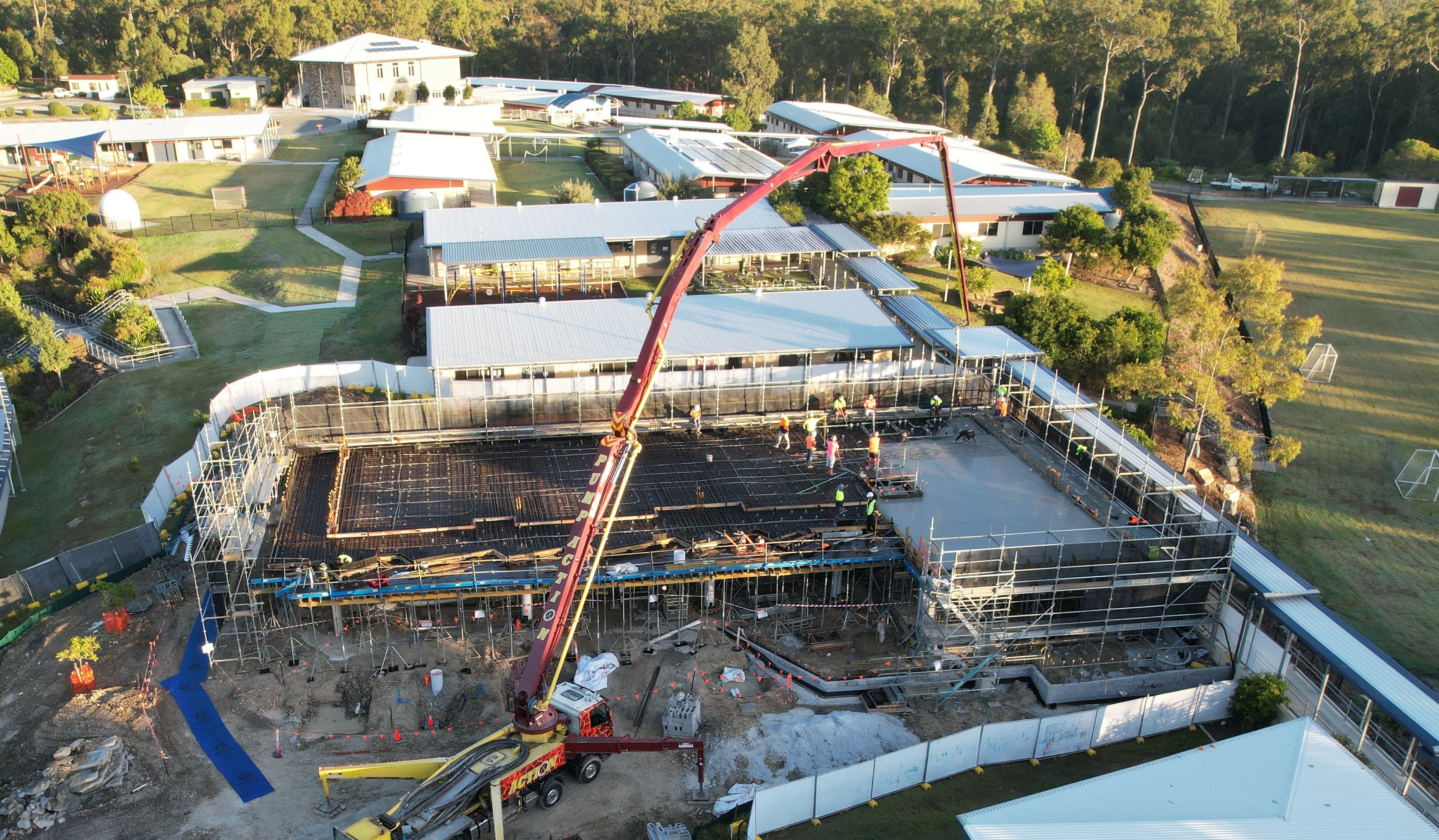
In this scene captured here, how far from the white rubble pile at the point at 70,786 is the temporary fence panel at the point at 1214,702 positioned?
23.7 metres

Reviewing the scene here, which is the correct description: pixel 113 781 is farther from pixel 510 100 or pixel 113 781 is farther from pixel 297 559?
pixel 510 100

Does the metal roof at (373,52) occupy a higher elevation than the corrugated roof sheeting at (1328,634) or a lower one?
higher

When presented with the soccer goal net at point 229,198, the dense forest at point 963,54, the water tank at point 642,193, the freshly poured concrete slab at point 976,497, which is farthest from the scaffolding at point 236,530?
the dense forest at point 963,54

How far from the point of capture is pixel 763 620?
1066 inches

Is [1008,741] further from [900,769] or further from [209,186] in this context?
[209,186]

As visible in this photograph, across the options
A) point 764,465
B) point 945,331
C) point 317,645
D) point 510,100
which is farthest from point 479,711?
point 510,100

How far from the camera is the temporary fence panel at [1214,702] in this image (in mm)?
23516

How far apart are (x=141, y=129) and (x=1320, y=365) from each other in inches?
3137

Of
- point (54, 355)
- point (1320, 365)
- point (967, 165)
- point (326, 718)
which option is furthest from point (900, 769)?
point (967, 165)

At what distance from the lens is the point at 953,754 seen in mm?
21656

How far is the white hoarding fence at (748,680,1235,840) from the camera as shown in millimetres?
20031

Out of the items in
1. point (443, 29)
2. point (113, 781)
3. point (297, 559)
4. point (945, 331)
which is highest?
point (443, 29)

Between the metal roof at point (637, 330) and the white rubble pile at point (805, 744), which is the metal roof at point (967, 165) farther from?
the white rubble pile at point (805, 744)

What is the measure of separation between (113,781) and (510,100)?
3582 inches
